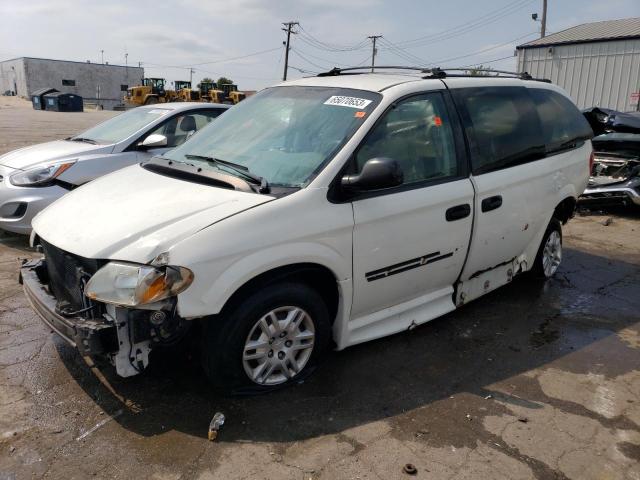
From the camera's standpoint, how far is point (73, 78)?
7894 centimetres

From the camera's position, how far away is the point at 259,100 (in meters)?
4.14

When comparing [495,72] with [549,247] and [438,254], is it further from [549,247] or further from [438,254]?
[438,254]

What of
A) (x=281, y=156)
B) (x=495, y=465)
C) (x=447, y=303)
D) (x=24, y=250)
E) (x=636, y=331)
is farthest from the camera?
(x=24, y=250)

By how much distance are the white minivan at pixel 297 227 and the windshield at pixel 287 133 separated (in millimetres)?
13

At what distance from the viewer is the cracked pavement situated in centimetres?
264

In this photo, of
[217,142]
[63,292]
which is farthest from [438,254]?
[63,292]

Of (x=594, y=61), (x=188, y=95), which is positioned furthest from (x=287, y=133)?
(x=188, y=95)

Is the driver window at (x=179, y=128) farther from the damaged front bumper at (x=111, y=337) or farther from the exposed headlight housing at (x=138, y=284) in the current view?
the exposed headlight housing at (x=138, y=284)

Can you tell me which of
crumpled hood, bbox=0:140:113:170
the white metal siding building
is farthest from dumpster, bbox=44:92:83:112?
crumpled hood, bbox=0:140:113:170

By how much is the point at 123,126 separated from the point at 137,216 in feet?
13.9

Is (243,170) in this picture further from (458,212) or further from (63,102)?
(63,102)

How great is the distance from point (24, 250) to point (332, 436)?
4.49 m

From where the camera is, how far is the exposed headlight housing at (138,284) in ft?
8.61

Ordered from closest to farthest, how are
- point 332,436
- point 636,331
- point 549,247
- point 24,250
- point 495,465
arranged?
point 495,465, point 332,436, point 636,331, point 549,247, point 24,250
